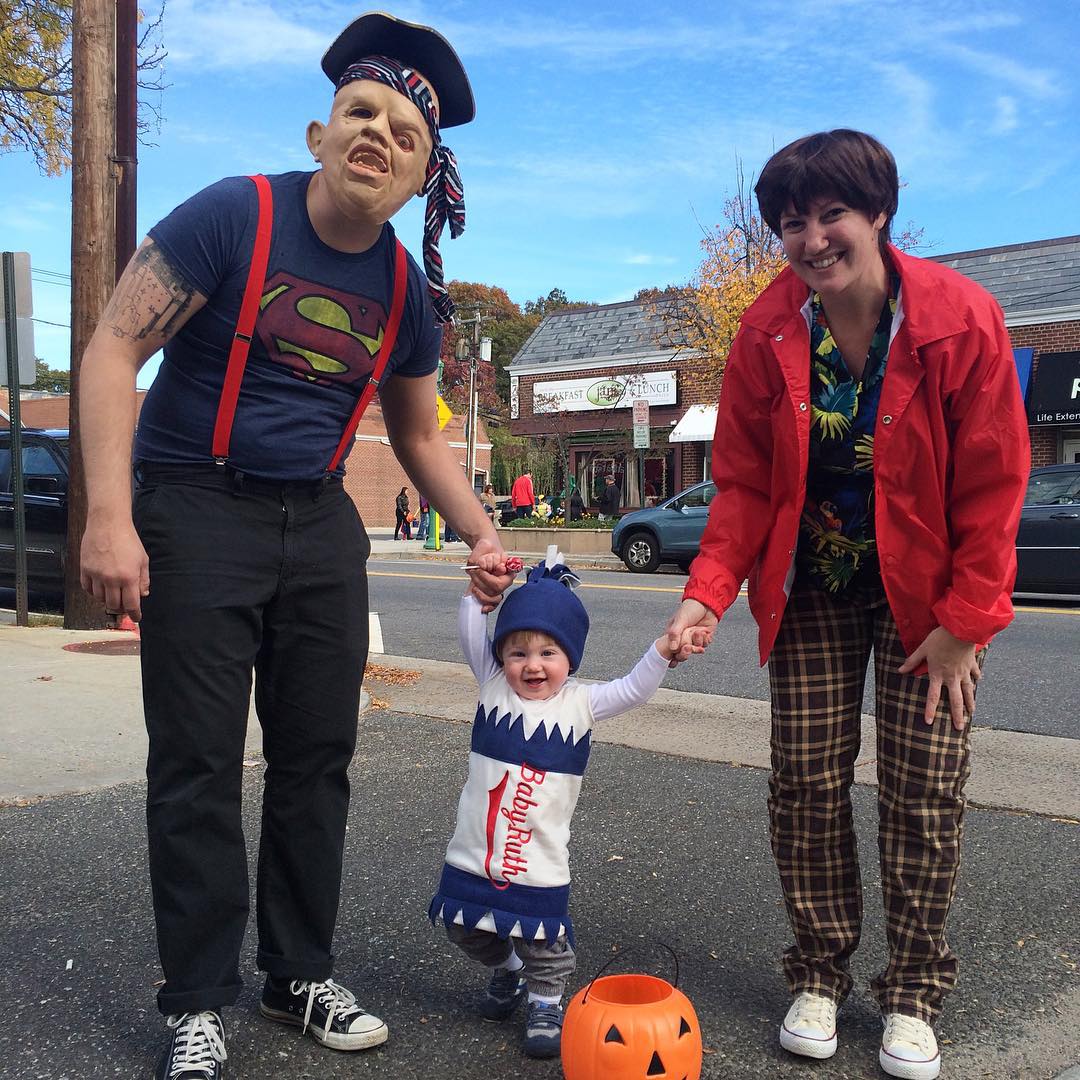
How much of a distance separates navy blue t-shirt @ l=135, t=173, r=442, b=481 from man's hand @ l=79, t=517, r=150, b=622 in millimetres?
236

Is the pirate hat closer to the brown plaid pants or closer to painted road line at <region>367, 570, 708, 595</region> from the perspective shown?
the brown plaid pants

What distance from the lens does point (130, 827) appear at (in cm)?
394

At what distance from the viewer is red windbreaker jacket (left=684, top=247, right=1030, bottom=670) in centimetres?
227

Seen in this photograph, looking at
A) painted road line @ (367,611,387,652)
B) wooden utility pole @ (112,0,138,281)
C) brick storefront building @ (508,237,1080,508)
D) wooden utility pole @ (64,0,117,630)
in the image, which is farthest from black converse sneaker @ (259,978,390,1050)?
brick storefront building @ (508,237,1080,508)

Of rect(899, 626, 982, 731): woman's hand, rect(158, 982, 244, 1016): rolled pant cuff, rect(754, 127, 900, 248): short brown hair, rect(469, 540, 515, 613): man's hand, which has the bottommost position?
rect(158, 982, 244, 1016): rolled pant cuff

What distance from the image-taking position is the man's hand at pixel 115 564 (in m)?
2.17

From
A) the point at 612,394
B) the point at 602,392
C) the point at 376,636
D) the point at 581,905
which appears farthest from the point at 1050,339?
the point at 581,905

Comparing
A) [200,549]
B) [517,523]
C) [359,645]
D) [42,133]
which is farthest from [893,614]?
[517,523]

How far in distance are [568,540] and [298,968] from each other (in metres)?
20.3

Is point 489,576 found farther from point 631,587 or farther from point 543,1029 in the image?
point 631,587

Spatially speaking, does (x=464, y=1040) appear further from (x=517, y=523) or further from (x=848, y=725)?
(x=517, y=523)

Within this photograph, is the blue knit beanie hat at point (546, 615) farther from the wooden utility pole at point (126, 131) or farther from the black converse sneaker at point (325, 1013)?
the wooden utility pole at point (126, 131)

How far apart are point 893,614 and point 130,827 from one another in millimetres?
2799

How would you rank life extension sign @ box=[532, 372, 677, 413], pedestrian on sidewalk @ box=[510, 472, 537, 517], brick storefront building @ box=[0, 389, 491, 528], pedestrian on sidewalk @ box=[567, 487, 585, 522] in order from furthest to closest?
1. brick storefront building @ box=[0, 389, 491, 528]
2. life extension sign @ box=[532, 372, 677, 413]
3. pedestrian on sidewalk @ box=[567, 487, 585, 522]
4. pedestrian on sidewalk @ box=[510, 472, 537, 517]
